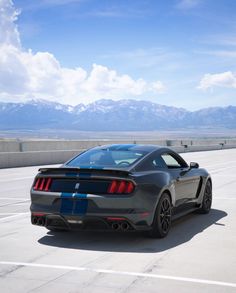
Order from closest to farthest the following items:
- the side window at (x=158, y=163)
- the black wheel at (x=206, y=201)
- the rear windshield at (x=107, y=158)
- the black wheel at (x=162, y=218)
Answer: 1. the black wheel at (x=162, y=218)
2. the rear windshield at (x=107, y=158)
3. the side window at (x=158, y=163)
4. the black wheel at (x=206, y=201)

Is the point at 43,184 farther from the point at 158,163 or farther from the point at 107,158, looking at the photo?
the point at 158,163

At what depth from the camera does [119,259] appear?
648cm

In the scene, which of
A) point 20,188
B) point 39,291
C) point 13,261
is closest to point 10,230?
point 13,261

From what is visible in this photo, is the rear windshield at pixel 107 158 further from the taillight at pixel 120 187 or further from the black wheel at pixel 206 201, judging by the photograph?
the black wheel at pixel 206 201

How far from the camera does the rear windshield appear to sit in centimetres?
789

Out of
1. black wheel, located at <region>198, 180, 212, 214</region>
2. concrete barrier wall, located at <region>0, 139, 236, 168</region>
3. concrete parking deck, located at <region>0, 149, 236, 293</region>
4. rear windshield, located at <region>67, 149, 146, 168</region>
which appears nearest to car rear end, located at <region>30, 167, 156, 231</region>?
concrete parking deck, located at <region>0, 149, 236, 293</region>

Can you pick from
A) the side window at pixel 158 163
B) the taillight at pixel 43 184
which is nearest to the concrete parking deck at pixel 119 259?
the taillight at pixel 43 184

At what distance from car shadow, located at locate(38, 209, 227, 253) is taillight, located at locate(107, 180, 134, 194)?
0.71m

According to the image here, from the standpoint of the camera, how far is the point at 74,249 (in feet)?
23.1

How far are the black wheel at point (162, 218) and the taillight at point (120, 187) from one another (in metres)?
0.57

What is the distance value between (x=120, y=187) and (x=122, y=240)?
876 millimetres

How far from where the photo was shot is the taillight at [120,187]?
7200mm

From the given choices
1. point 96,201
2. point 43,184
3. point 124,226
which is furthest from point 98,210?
point 43,184

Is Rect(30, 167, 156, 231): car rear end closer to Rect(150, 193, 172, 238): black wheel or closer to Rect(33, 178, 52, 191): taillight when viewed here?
Rect(33, 178, 52, 191): taillight
